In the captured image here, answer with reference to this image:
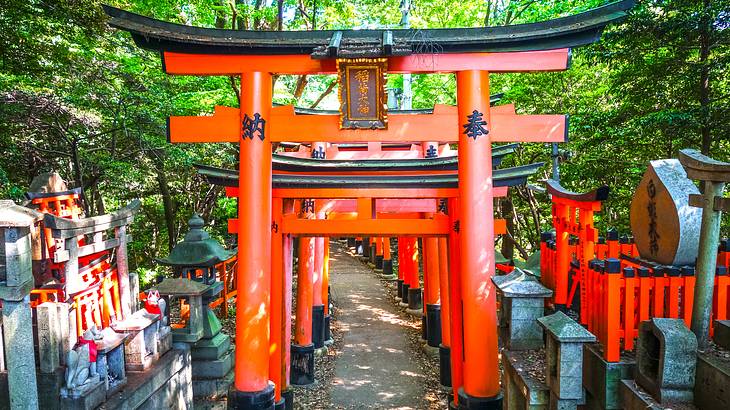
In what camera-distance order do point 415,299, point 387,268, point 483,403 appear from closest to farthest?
point 483,403 → point 415,299 → point 387,268

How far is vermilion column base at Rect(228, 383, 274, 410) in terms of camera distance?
22.8 feet

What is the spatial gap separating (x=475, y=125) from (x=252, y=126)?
3.21m

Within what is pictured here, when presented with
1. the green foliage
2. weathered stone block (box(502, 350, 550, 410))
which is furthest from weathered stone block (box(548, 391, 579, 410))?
the green foliage

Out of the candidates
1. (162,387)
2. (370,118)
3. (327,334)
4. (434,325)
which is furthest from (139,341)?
(434,325)

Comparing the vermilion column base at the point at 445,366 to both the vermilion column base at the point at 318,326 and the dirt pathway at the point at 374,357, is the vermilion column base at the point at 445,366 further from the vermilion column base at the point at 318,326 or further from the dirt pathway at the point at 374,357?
the vermilion column base at the point at 318,326

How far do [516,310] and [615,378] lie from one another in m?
1.48

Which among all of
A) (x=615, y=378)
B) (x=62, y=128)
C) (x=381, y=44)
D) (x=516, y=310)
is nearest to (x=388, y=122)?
(x=381, y=44)

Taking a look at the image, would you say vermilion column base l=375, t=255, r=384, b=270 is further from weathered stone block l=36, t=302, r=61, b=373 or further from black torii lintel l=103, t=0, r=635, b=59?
weathered stone block l=36, t=302, r=61, b=373

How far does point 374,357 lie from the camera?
42.2 ft

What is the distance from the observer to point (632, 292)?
5152mm

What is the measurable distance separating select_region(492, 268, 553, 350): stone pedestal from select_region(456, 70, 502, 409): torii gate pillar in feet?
0.98

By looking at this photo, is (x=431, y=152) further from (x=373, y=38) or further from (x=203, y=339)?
(x=203, y=339)

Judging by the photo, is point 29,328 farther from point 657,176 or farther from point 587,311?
point 657,176

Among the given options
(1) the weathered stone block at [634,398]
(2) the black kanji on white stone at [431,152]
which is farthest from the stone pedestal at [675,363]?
(2) the black kanji on white stone at [431,152]
